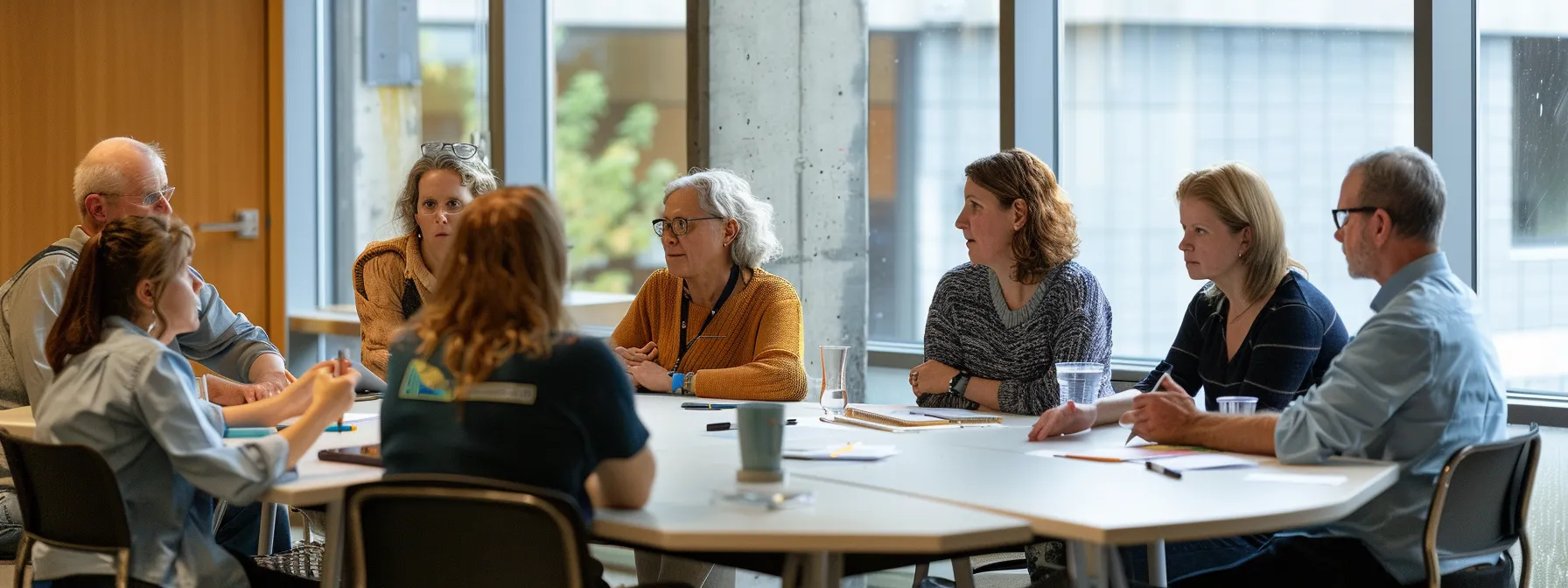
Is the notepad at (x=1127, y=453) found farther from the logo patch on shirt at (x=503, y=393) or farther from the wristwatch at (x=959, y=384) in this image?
the logo patch on shirt at (x=503, y=393)

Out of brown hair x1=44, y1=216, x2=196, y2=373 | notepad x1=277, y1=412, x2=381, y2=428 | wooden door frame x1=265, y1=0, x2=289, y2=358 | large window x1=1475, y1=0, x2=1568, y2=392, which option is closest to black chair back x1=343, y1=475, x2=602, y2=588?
brown hair x1=44, y1=216, x2=196, y2=373

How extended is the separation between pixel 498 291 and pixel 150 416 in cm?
67

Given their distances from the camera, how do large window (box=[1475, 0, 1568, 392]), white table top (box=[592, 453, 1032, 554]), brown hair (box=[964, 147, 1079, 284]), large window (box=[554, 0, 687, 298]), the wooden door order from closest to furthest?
white table top (box=[592, 453, 1032, 554]) < brown hair (box=[964, 147, 1079, 284]) < large window (box=[1475, 0, 1568, 392]) < the wooden door < large window (box=[554, 0, 687, 298])

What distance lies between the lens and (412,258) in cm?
379

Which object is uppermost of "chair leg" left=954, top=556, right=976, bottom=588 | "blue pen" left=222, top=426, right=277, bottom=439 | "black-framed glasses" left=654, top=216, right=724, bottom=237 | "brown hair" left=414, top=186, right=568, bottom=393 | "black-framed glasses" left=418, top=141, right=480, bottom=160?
"black-framed glasses" left=418, top=141, right=480, bottom=160

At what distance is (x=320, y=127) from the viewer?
6.41 m

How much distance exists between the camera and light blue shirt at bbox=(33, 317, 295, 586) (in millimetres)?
2184

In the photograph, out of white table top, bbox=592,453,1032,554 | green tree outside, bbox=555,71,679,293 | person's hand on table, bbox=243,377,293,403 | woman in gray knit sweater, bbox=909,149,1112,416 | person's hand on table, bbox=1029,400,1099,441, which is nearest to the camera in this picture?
white table top, bbox=592,453,1032,554

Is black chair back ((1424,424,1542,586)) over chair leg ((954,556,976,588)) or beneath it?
over

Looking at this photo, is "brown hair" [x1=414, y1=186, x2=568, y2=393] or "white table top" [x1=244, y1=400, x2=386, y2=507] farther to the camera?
"white table top" [x1=244, y1=400, x2=386, y2=507]

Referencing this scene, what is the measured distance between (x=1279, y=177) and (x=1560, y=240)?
2.70ft

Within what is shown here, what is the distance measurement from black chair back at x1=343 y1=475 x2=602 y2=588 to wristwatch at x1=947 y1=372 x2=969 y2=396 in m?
1.45

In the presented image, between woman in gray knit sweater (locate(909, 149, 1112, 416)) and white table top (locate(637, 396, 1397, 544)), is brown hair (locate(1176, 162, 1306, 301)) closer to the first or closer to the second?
woman in gray knit sweater (locate(909, 149, 1112, 416))

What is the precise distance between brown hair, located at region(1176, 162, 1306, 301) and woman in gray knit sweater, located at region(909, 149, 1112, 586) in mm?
390
